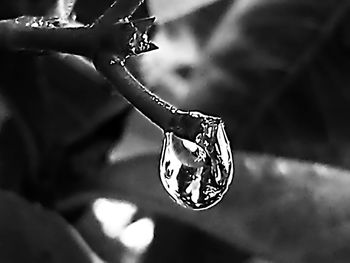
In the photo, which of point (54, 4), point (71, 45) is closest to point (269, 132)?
point (54, 4)

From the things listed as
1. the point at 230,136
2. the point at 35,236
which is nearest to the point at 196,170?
the point at 35,236

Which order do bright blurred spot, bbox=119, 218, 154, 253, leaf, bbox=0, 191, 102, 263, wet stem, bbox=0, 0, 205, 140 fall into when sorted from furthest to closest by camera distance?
bright blurred spot, bbox=119, 218, 154, 253, leaf, bbox=0, 191, 102, 263, wet stem, bbox=0, 0, 205, 140

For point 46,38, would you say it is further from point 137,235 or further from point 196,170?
point 137,235

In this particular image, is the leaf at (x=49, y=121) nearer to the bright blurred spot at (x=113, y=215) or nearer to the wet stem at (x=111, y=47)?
the bright blurred spot at (x=113, y=215)

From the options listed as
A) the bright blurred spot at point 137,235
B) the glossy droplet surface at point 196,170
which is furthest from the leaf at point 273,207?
the glossy droplet surface at point 196,170

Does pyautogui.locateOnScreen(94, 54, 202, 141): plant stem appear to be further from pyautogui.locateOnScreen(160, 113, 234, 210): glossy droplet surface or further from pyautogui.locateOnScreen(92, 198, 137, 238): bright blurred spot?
pyautogui.locateOnScreen(92, 198, 137, 238): bright blurred spot

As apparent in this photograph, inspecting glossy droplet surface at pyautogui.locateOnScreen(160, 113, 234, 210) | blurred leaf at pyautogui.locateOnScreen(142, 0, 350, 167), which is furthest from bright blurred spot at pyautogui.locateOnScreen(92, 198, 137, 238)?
glossy droplet surface at pyautogui.locateOnScreen(160, 113, 234, 210)

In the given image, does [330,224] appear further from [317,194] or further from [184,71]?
[184,71]
